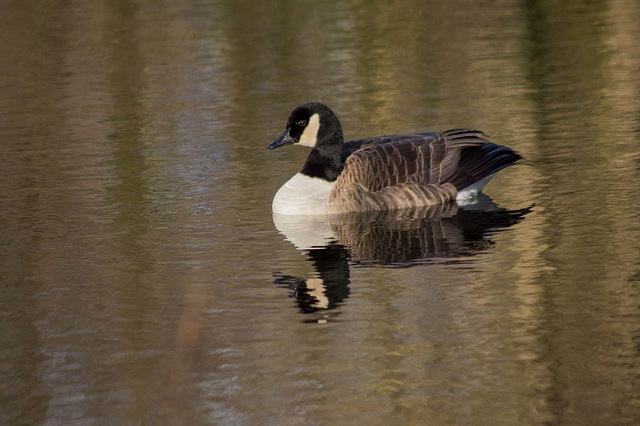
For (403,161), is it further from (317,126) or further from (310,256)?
(310,256)

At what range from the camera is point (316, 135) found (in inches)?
576

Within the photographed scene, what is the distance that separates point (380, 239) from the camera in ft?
43.2

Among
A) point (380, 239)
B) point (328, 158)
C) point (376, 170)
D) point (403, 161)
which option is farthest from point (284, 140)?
point (380, 239)

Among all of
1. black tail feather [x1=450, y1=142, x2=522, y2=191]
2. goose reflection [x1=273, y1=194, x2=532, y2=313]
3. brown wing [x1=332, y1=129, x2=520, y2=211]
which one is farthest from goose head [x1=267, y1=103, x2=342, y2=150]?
black tail feather [x1=450, y1=142, x2=522, y2=191]

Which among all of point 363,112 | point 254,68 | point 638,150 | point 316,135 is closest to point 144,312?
point 316,135

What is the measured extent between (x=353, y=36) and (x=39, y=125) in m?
10.0

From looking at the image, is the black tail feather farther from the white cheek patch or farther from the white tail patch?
the white cheek patch

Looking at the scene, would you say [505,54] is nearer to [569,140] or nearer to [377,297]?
[569,140]

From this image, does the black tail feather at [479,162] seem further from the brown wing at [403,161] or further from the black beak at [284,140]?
the black beak at [284,140]

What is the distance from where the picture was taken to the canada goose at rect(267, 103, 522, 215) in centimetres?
1445

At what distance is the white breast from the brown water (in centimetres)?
31

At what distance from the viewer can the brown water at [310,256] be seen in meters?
8.65

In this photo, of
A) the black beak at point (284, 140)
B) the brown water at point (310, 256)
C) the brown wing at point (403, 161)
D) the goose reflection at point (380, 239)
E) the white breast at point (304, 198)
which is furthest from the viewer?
the black beak at point (284, 140)

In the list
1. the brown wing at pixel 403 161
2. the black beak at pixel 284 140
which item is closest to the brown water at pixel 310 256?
the brown wing at pixel 403 161
